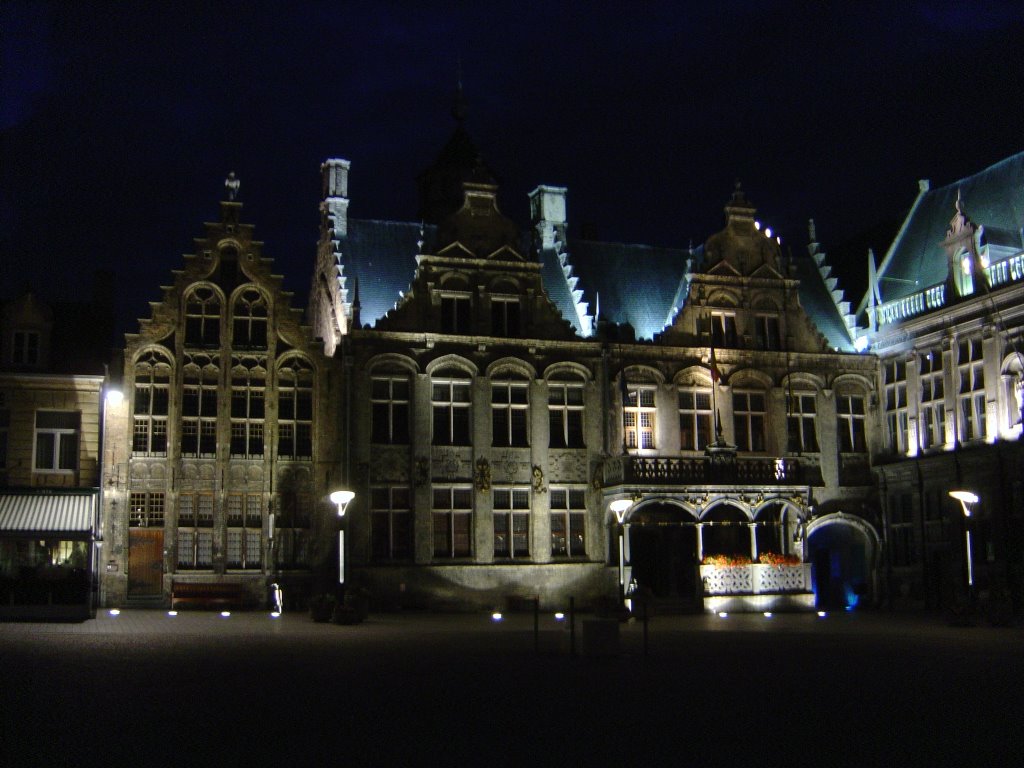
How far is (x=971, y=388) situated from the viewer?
122 ft

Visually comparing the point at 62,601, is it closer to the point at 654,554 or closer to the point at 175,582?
the point at 175,582

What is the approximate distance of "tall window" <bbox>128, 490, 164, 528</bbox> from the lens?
35.6 m

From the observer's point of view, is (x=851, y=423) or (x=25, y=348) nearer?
(x=25, y=348)

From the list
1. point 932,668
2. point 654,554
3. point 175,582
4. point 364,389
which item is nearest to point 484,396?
point 364,389

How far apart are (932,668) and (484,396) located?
22.3m

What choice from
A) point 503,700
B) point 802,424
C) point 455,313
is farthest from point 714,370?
point 503,700

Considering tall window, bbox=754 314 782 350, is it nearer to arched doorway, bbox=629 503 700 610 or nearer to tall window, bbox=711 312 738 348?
tall window, bbox=711 312 738 348

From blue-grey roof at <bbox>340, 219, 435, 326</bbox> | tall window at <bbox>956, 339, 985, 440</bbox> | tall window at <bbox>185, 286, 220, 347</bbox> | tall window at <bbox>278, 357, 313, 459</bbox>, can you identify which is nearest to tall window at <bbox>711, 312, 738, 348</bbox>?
tall window at <bbox>956, 339, 985, 440</bbox>

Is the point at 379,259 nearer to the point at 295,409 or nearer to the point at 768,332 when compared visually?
the point at 295,409

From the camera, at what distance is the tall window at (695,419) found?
41.1 m

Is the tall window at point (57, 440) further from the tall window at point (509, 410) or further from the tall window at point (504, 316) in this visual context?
the tall window at point (504, 316)

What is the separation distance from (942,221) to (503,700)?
108ft

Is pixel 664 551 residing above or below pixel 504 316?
below

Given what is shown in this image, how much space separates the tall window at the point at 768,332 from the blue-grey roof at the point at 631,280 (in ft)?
10.5
